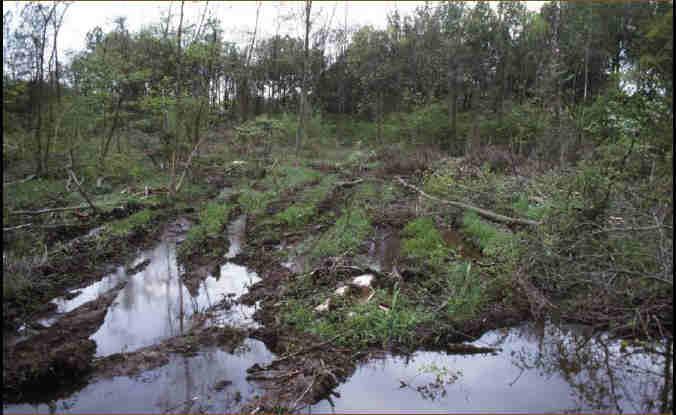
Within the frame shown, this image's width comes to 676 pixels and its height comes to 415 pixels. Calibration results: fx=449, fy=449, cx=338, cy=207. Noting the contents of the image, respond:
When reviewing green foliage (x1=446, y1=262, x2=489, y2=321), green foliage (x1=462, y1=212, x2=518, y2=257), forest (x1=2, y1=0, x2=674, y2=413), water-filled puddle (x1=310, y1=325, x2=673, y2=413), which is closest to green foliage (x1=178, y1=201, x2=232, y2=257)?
forest (x1=2, y1=0, x2=674, y2=413)

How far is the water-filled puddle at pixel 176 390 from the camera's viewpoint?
429cm

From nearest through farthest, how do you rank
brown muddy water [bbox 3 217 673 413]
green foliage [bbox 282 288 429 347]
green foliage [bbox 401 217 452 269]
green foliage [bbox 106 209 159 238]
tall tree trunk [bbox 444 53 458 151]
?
1. brown muddy water [bbox 3 217 673 413]
2. green foliage [bbox 282 288 429 347]
3. green foliage [bbox 401 217 452 269]
4. green foliage [bbox 106 209 159 238]
5. tall tree trunk [bbox 444 53 458 151]

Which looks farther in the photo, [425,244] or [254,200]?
[254,200]

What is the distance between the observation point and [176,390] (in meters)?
4.55

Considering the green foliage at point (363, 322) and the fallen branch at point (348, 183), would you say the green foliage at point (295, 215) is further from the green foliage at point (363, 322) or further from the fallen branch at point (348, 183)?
the green foliage at point (363, 322)

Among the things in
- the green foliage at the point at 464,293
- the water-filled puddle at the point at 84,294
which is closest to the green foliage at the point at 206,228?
the water-filled puddle at the point at 84,294

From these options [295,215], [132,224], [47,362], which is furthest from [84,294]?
[295,215]

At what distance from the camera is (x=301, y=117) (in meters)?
21.2

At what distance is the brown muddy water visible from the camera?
4.39 metres

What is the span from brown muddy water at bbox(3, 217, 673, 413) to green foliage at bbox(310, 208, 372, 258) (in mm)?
2450

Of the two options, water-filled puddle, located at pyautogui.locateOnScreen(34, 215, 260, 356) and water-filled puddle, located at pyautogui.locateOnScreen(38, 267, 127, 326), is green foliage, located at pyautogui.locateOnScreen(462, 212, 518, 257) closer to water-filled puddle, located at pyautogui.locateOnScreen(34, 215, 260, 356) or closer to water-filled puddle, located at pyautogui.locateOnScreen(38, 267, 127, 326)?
water-filled puddle, located at pyautogui.locateOnScreen(34, 215, 260, 356)

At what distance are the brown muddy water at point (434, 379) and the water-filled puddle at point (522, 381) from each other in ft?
0.03

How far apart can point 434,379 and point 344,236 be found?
4.39 metres

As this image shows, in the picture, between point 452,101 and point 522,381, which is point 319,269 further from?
point 452,101
